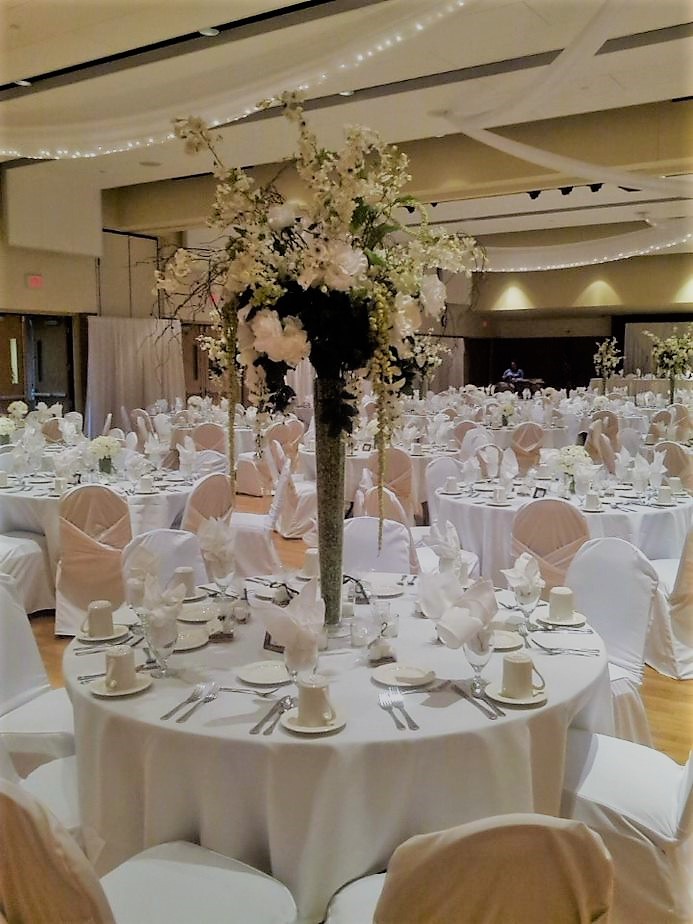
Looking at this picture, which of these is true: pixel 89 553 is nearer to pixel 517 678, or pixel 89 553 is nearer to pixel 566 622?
pixel 566 622

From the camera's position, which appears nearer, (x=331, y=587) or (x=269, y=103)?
(x=269, y=103)

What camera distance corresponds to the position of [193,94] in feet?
24.3

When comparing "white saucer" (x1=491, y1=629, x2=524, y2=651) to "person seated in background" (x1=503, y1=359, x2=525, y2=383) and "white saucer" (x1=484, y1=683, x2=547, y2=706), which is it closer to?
"white saucer" (x1=484, y1=683, x2=547, y2=706)

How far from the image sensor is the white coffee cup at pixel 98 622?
2.83m

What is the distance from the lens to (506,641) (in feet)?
8.98

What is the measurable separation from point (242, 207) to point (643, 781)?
211cm

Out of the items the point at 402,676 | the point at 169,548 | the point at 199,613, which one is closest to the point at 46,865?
the point at 402,676

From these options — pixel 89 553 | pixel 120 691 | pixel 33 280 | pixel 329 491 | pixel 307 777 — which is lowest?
pixel 89 553

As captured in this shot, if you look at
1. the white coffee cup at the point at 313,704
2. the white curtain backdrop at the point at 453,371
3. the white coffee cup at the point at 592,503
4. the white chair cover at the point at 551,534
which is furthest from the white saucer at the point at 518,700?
the white curtain backdrop at the point at 453,371

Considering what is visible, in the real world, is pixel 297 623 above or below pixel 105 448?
below

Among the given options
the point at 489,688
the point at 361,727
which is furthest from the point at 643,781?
the point at 361,727

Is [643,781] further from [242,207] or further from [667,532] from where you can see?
[667,532]

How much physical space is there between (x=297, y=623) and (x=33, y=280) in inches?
457

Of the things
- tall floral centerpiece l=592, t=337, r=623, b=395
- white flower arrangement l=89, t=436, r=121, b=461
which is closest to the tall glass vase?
white flower arrangement l=89, t=436, r=121, b=461
